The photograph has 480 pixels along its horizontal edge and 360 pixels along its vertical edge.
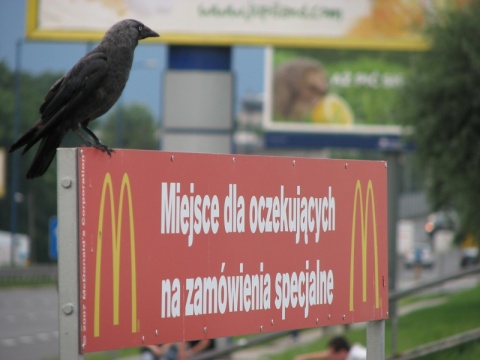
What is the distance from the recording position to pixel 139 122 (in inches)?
3752

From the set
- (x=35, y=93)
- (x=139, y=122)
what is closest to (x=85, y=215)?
(x=35, y=93)

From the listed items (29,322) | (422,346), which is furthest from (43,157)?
(29,322)

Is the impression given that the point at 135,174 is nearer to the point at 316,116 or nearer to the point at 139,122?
the point at 316,116

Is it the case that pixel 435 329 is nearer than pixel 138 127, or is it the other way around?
pixel 435 329

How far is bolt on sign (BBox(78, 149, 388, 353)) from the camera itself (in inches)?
137

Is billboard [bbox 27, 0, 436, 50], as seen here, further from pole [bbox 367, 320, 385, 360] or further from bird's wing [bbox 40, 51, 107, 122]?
bird's wing [bbox 40, 51, 107, 122]

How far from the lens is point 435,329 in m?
15.3

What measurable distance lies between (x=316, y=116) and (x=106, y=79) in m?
22.2

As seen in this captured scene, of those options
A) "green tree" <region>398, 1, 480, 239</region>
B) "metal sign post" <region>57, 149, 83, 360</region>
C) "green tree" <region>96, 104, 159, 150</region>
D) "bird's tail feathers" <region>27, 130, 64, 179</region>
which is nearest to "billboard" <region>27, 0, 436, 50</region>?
"green tree" <region>398, 1, 480, 239</region>

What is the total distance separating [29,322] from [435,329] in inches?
737

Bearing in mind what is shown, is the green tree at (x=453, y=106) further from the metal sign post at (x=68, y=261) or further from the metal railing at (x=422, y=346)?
the metal sign post at (x=68, y=261)

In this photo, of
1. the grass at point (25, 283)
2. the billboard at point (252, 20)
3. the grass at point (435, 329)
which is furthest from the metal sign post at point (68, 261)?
the grass at point (25, 283)

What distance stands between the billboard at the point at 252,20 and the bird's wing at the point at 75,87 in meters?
13.9

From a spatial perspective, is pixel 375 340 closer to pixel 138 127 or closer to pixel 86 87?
pixel 86 87
